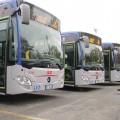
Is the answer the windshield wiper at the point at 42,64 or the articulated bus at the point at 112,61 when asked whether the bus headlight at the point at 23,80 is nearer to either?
the windshield wiper at the point at 42,64

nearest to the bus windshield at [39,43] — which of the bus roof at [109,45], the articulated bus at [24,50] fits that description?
the articulated bus at [24,50]

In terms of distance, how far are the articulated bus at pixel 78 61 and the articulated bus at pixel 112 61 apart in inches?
139

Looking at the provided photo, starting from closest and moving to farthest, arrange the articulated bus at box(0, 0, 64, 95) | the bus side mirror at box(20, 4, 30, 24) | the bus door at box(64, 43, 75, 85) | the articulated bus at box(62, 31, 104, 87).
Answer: the bus side mirror at box(20, 4, 30, 24) → the articulated bus at box(0, 0, 64, 95) → the articulated bus at box(62, 31, 104, 87) → the bus door at box(64, 43, 75, 85)

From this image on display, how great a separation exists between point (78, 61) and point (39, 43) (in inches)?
167

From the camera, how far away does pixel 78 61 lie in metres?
14.2

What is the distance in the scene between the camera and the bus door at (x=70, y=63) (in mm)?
14320

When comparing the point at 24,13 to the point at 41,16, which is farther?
the point at 41,16

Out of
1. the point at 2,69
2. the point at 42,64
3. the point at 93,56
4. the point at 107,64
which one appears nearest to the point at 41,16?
the point at 42,64

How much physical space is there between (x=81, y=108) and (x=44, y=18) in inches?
139

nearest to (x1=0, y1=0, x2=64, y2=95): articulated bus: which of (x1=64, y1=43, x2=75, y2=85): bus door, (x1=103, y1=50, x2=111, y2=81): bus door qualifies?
(x1=64, y1=43, x2=75, y2=85): bus door

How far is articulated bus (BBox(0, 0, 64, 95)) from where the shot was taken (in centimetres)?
929

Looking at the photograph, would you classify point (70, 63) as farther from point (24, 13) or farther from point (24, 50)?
point (24, 13)

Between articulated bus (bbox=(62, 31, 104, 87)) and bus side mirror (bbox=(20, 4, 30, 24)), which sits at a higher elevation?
bus side mirror (bbox=(20, 4, 30, 24))

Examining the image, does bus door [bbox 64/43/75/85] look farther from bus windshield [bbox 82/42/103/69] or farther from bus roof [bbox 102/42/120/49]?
bus roof [bbox 102/42/120/49]
